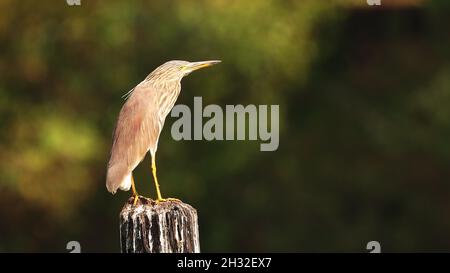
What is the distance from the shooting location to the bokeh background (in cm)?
1104

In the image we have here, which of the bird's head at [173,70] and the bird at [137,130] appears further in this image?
the bird's head at [173,70]

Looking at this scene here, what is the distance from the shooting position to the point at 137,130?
5.21 m

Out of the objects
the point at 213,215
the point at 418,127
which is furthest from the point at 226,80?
the point at 418,127

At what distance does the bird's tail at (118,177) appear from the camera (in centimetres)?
504

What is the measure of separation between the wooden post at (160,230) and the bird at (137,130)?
493 mm

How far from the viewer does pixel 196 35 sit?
35.8ft

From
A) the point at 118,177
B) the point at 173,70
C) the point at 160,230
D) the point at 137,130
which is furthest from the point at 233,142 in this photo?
the point at 160,230

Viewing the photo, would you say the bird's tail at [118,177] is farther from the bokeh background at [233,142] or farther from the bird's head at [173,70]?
the bokeh background at [233,142]

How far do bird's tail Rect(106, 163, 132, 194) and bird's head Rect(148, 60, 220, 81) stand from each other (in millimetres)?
614

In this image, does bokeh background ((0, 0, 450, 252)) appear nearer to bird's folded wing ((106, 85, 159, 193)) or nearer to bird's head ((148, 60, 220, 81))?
bird's head ((148, 60, 220, 81))

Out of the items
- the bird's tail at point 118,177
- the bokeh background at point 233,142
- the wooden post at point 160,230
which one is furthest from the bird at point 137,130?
the bokeh background at point 233,142

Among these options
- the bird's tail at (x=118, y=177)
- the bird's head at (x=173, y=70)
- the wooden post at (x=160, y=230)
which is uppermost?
the bird's head at (x=173, y=70)

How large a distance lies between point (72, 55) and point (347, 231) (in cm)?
347

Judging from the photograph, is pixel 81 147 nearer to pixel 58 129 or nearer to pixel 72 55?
pixel 58 129
